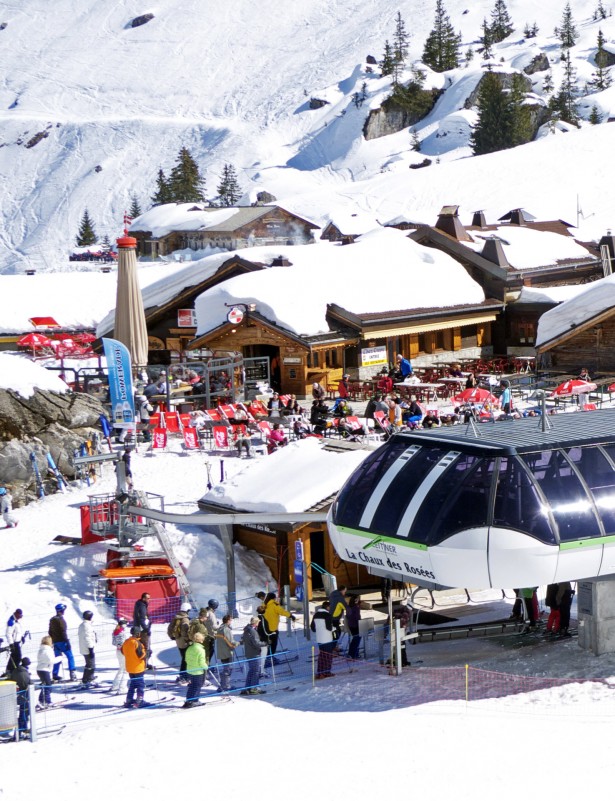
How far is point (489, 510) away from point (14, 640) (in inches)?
255

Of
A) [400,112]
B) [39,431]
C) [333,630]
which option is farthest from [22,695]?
[400,112]

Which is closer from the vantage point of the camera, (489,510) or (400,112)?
(489,510)

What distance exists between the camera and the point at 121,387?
27328 millimetres

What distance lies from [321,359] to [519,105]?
94.0 metres

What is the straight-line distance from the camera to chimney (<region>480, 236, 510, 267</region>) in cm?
4412

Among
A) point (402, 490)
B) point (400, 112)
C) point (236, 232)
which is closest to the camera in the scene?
point (402, 490)

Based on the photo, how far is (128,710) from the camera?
15.6 meters

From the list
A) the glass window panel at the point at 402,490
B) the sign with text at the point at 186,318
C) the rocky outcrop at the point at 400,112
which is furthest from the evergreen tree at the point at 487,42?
the glass window panel at the point at 402,490

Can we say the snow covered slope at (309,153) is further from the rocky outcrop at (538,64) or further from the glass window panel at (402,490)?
the glass window panel at (402,490)

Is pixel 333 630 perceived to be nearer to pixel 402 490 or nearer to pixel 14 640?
pixel 402 490

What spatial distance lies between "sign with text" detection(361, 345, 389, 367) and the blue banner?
12.8m

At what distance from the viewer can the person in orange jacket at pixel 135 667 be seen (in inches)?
613

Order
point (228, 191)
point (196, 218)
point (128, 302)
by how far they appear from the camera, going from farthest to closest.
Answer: point (228, 191) < point (196, 218) < point (128, 302)

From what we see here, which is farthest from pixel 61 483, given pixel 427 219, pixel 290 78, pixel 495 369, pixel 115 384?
pixel 290 78
